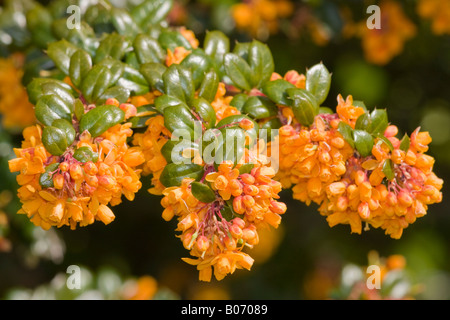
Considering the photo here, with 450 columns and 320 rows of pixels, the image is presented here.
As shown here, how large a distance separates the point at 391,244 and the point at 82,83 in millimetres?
2871

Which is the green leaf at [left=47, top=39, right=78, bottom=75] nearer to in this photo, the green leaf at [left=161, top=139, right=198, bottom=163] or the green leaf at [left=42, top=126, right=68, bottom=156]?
the green leaf at [left=42, top=126, right=68, bottom=156]

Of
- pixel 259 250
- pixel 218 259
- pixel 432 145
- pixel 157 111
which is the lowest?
pixel 218 259

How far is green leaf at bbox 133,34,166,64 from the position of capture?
5.36ft

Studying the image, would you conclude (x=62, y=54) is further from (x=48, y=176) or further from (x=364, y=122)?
(x=364, y=122)

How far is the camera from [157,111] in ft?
5.00

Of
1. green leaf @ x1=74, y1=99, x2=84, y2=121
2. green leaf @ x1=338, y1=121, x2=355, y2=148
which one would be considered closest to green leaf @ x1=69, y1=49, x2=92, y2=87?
green leaf @ x1=74, y1=99, x2=84, y2=121

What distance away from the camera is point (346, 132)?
143cm

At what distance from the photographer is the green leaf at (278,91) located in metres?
1.52

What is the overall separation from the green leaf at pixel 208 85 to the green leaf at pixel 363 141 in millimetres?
412

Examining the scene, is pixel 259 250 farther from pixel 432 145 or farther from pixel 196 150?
pixel 196 150

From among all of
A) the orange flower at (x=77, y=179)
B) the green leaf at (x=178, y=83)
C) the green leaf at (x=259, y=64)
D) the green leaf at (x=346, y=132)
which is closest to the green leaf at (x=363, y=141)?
the green leaf at (x=346, y=132)

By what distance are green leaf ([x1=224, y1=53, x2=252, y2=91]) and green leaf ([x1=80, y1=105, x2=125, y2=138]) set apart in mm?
364

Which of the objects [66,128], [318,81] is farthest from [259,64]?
[66,128]
